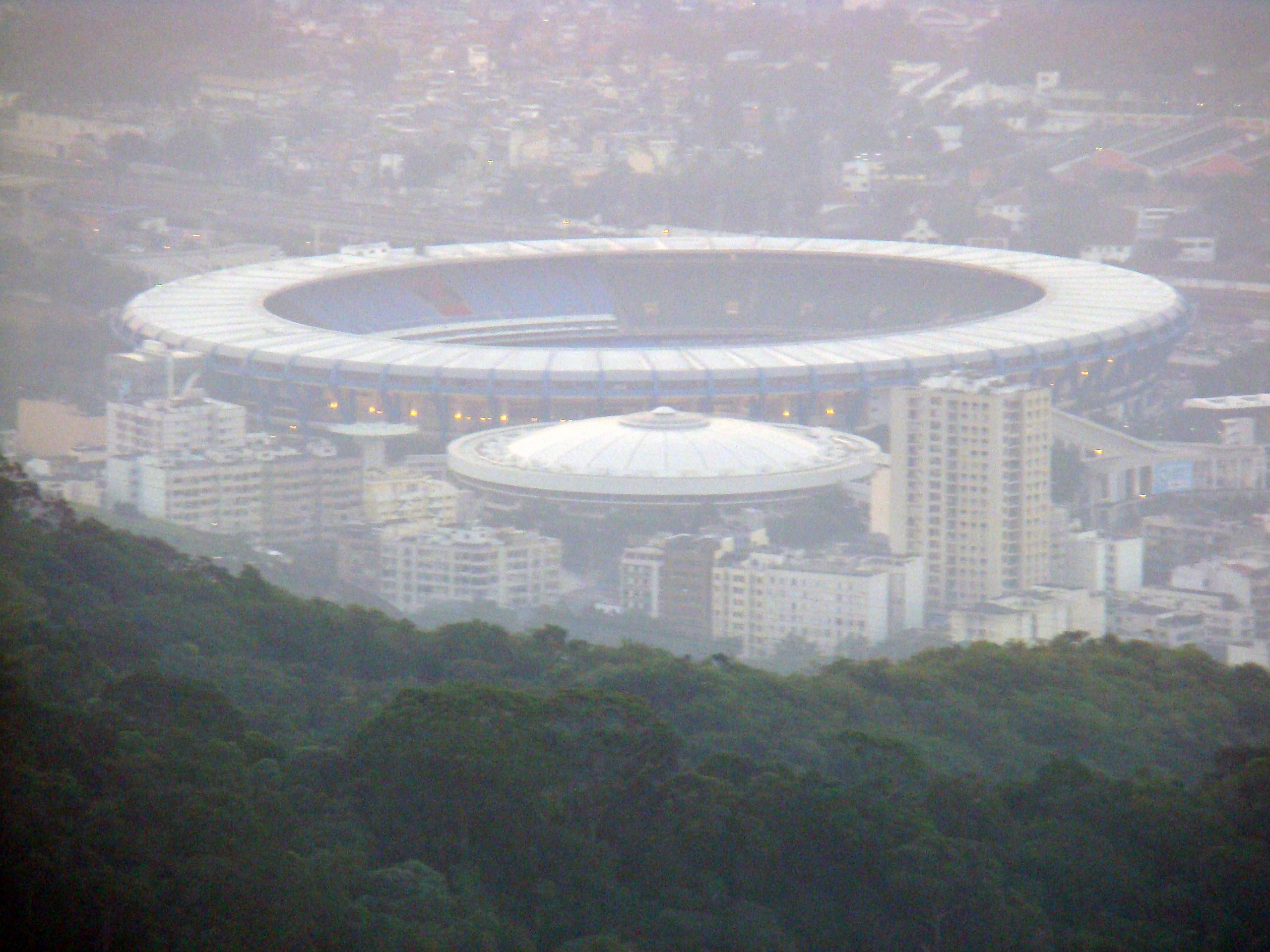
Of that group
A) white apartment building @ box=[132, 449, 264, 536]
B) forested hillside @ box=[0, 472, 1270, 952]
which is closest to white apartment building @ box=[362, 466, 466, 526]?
white apartment building @ box=[132, 449, 264, 536]

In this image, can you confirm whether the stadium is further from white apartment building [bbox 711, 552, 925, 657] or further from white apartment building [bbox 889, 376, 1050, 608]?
white apartment building [bbox 711, 552, 925, 657]

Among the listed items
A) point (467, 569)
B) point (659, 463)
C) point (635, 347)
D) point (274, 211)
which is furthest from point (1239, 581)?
point (274, 211)

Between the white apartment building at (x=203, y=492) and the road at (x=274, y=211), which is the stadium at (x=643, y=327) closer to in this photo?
the white apartment building at (x=203, y=492)

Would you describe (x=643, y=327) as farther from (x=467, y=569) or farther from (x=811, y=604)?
(x=811, y=604)

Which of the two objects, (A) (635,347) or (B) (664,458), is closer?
(B) (664,458)

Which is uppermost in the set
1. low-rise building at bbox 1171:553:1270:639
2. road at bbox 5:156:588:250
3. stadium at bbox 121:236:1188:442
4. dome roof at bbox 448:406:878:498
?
road at bbox 5:156:588:250

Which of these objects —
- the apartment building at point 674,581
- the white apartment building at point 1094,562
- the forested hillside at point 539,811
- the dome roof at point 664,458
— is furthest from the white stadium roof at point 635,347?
the forested hillside at point 539,811
